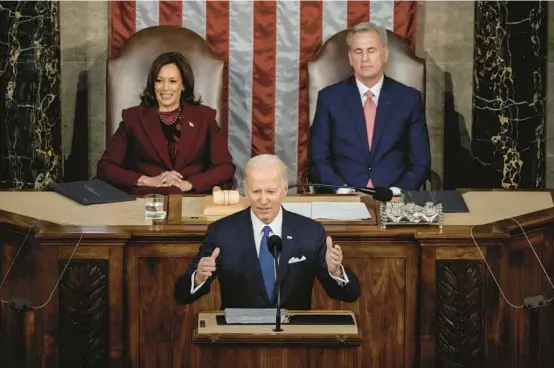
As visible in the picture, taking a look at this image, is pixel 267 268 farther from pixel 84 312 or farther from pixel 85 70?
pixel 85 70

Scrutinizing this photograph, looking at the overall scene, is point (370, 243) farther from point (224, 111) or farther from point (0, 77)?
point (0, 77)

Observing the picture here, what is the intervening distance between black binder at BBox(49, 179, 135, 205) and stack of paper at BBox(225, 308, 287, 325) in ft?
5.74

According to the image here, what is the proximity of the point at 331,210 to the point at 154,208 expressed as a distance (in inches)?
29.1

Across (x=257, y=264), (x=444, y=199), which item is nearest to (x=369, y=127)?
(x=444, y=199)

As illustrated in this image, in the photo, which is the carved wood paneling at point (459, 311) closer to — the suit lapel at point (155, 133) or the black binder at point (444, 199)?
the black binder at point (444, 199)

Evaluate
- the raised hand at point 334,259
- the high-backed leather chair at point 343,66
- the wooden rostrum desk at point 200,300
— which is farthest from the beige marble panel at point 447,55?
the raised hand at point 334,259

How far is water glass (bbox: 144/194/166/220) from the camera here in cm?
509

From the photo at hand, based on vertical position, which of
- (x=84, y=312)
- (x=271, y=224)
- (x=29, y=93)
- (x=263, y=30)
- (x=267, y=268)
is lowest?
(x=84, y=312)

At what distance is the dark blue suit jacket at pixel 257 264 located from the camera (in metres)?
4.39

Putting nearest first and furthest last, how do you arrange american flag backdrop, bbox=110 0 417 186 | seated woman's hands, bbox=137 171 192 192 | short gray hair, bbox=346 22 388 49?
seated woman's hands, bbox=137 171 192 192
short gray hair, bbox=346 22 388 49
american flag backdrop, bbox=110 0 417 186

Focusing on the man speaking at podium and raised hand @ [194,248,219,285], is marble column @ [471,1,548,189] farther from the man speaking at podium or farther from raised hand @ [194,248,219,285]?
raised hand @ [194,248,219,285]

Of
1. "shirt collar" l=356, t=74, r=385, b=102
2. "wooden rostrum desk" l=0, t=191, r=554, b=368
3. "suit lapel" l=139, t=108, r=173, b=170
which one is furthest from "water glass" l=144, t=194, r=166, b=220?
"shirt collar" l=356, t=74, r=385, b=102

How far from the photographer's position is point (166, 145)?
6512 mm

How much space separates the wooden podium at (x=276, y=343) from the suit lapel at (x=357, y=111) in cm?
276
